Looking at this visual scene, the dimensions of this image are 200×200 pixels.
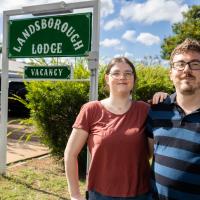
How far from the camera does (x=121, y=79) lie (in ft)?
8.88

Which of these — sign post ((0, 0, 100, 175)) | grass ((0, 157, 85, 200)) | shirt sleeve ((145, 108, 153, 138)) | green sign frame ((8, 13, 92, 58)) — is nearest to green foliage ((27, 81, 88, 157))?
grass ((0, 157, 85, 200))

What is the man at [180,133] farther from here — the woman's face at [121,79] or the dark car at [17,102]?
the dark car at [17,102]

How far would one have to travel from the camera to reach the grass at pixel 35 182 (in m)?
5.17

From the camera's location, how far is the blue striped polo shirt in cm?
222

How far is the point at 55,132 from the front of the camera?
636cm

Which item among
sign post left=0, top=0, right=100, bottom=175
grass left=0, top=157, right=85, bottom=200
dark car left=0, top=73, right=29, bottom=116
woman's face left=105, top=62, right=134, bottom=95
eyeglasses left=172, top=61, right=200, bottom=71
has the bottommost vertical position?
grass left=0, top=157, right=85, bottom=200

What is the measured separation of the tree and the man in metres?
26.5

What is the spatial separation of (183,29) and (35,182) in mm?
25884

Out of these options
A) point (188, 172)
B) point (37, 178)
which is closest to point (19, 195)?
point (37, 178)

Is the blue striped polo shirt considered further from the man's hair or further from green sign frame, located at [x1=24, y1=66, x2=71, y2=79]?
green sign frame, located at [x1=24, y1=66, x2=71, y2=79]

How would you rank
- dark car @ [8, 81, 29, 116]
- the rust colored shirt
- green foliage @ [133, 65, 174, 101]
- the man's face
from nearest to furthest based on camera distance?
the man's face < the rust colored shirt < green foliage @ [133, 65, 174, 101] < dark car @ [8, 81, 29, 116]

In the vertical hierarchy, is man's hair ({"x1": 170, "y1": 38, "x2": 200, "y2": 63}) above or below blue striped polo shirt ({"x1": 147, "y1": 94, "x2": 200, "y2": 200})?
above

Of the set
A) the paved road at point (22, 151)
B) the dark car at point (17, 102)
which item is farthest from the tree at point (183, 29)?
the paved road at point (22, 151)

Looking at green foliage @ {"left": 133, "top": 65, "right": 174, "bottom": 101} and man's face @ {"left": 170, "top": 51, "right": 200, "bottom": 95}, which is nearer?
man's face @ {"left": 170, "top": 51, "right": 200, "bottom": 95}
